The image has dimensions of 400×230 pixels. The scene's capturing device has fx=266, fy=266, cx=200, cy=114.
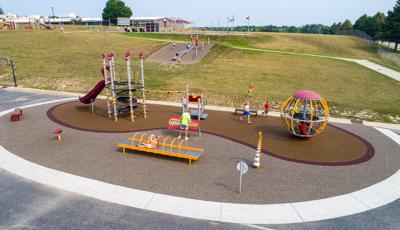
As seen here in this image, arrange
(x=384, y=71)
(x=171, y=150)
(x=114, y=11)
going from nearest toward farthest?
(x=171, y=150) → (x=384, y=71) → (x=114, y=11)

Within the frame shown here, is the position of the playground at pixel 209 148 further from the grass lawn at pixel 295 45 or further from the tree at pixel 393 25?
the tree at pixel 393 25

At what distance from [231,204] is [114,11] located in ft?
418

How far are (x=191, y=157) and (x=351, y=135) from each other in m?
10.8

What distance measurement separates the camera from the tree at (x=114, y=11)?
120m

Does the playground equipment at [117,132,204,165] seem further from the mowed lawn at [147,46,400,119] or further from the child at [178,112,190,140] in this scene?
the mowed lawn at [147,46,400,119]

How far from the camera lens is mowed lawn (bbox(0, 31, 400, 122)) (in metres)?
23.8

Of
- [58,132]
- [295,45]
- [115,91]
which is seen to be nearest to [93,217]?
[58,132]

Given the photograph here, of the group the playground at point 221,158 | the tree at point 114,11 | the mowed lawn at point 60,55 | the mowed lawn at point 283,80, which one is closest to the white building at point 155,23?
the tree at point 114,11

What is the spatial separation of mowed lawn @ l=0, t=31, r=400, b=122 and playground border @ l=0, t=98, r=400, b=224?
39.8 ft

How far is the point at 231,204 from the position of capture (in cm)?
937

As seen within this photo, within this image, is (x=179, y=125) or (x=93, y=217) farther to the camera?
(x=179, y=125)

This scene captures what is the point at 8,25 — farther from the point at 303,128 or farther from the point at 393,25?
the point at 393,25

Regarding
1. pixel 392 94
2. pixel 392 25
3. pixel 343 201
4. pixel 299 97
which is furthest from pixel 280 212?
pixel 392 25

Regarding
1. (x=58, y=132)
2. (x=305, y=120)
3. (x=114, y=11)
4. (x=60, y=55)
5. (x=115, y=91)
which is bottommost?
(x=58, y=132)
